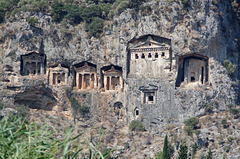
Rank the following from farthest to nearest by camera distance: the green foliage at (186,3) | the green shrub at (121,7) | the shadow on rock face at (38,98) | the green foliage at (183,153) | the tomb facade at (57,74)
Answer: the tomb facade at (57,74) < the shadow on rock face at (38,98) < the green shrub at (121,7) < the green foliage at (186,3) < the green foliage at (183,153)

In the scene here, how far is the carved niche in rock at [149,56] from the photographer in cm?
6097

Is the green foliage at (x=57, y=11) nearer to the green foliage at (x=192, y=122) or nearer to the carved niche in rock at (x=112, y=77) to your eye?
the carved niche in rock at (x=112, y=77)

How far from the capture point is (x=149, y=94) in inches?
2403

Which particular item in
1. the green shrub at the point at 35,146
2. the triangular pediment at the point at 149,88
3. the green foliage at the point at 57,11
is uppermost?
the green foliage at the point at 57,11

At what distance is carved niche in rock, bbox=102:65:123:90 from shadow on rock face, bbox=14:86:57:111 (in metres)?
6.99

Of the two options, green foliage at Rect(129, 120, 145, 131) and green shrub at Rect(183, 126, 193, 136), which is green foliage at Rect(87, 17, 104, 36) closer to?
green foliage at Rect(129, 120, 145, 131)

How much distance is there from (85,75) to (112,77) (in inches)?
137

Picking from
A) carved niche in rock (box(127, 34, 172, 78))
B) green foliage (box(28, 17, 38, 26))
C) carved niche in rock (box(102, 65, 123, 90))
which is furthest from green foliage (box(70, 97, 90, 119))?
green foliage (box(28, 17, 38, 26))

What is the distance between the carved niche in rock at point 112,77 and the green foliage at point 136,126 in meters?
5.69

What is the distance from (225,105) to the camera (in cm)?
6034

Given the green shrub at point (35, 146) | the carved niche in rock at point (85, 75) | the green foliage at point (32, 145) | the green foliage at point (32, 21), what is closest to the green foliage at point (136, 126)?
the carved niche in rock at point (85, 75)

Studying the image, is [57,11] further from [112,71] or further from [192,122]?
[192,122]

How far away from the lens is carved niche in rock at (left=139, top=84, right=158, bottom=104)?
60450mm

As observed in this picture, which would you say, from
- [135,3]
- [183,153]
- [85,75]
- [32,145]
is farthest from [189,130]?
[32,145]
